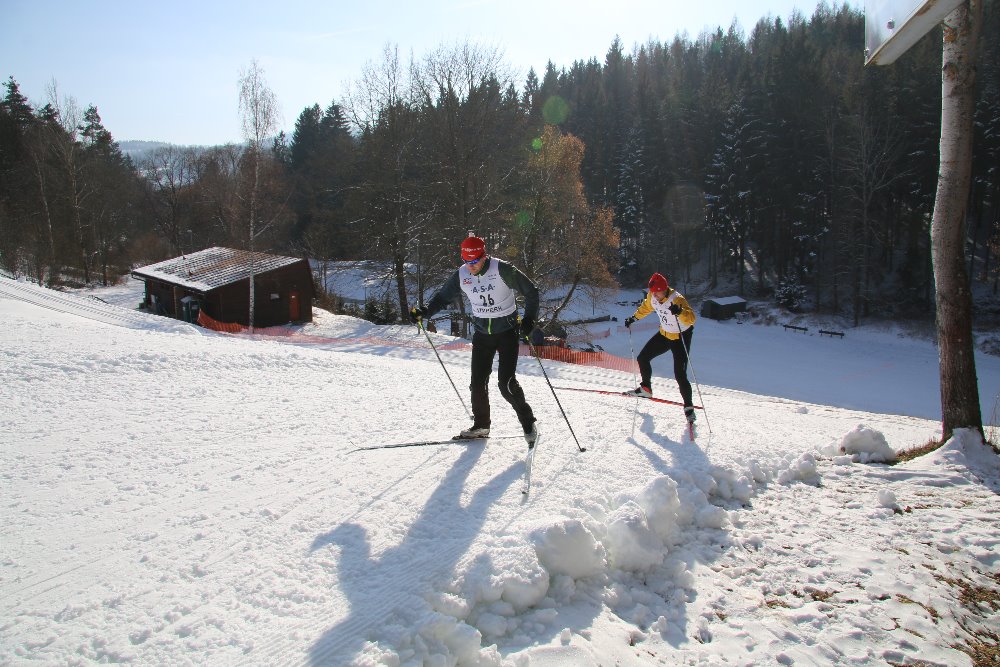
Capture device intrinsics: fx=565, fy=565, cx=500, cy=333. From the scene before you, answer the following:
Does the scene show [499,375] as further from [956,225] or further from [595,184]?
[595,184]

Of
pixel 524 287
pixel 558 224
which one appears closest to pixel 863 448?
pixel 524 287

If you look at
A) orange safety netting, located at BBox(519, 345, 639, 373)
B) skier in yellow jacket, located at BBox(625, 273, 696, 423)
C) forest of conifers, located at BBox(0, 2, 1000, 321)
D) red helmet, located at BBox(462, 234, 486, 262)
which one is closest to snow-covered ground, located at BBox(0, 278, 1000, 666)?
skier in yellow jacket, located at BBox(625, 273, 696, 423)

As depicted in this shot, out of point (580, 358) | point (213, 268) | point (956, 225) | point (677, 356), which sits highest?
point (956, 225)

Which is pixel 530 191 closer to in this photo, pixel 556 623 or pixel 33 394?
pixel 33 394

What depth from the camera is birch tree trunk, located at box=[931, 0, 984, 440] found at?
583 centimetres

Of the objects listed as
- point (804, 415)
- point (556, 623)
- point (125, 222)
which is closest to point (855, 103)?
point (804, 415)

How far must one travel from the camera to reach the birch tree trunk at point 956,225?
19.1 feet

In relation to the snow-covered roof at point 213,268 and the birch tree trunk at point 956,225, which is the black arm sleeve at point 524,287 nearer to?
the birch tree trunk at point 956,225

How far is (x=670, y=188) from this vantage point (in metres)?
49.2

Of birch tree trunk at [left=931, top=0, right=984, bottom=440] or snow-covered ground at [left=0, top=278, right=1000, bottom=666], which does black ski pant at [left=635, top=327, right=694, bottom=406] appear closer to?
snow-covered ground at [left=0, top=278, right=1000, bottom=666]

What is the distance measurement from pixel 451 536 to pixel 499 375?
6.48ft

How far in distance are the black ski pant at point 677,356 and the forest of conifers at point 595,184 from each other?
1680cm

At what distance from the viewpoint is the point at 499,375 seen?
517cm

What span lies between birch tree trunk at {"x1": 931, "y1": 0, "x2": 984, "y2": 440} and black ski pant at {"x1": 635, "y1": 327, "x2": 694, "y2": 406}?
259 cm
